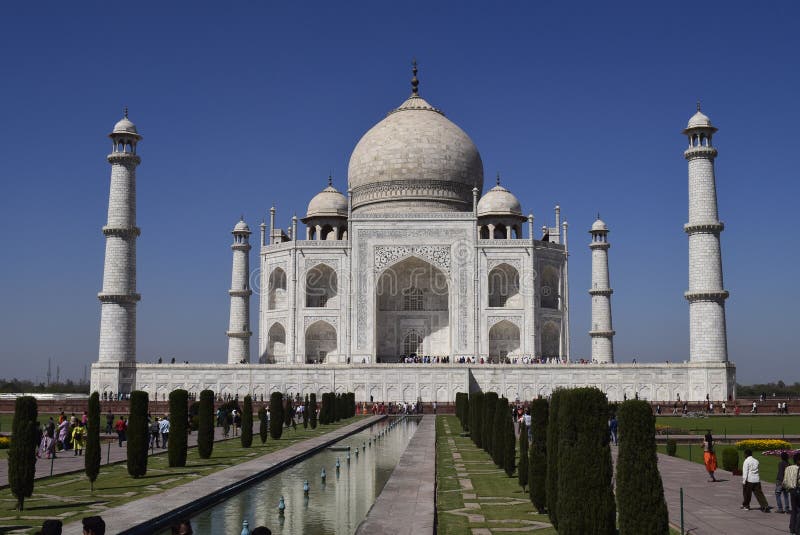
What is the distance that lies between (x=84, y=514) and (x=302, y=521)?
2.05 meters

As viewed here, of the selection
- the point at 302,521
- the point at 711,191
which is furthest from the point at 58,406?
the point at 711,191

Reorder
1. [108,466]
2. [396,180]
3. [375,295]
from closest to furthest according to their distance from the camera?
1. [108,466]
2. [375,295]
3. [396,180]

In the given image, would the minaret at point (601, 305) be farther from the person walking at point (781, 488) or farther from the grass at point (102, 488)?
the person walking at point (781, 488)

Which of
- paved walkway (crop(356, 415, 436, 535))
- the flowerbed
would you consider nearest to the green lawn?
the flowerbed

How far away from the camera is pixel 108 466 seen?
12.5 meters

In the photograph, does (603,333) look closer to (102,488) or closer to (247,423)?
(247,423)

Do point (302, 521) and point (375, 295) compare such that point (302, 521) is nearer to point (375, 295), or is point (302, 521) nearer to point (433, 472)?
point (433, 472)

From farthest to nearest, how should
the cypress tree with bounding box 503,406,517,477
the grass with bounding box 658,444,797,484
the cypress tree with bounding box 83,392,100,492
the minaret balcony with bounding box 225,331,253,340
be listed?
the minaret balcony with bounding box 225,331,253,340, the grass with bounding box 658,444,797,484, the cypress tree with bounding box 503,406,517,477, the cypress tree with bounding box 83,392,100,492

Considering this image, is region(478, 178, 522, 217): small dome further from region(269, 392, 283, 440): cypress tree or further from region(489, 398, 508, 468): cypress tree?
region(489, 398, 508, 468): cypress tree

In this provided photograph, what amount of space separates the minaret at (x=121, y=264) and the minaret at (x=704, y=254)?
17284mm

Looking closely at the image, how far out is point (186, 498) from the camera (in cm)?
901

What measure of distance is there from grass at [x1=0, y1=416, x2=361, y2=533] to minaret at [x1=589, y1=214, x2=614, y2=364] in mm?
20671

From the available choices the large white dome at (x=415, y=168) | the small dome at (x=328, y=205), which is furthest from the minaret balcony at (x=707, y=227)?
the small dome at (x=328, y=205)

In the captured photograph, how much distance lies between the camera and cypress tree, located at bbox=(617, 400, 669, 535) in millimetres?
6082
